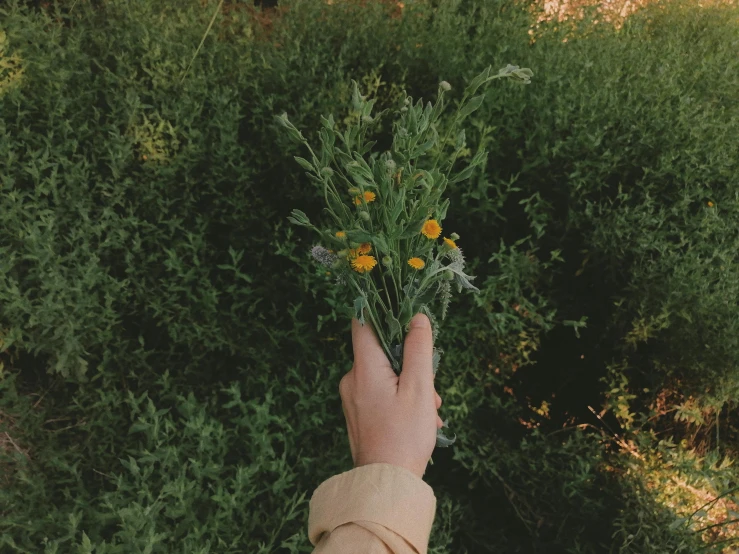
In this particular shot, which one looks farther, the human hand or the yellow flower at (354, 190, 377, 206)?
the yellow flower at (354, 190, 377, 206)

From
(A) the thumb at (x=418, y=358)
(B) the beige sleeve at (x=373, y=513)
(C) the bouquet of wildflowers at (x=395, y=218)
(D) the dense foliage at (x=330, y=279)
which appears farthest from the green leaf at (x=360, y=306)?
(D) the dense foliage at (x=330, y=279)

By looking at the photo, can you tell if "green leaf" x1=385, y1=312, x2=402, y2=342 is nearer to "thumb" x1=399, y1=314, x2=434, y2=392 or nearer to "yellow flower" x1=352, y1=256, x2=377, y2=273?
"thumb" x1=399, y1=314, x2=434, y2=392

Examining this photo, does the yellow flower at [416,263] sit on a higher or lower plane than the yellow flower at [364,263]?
higher

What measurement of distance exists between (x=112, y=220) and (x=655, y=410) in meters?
2.22

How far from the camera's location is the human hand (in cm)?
114

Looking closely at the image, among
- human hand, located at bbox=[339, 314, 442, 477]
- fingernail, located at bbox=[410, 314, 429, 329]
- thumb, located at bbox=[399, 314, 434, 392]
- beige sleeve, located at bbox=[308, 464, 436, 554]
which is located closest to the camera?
beige sleeve, located at bbox=[308, 464, 436, 554]

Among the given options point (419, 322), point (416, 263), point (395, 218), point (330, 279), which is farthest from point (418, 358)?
point (330, 279)

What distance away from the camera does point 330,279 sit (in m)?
2.02

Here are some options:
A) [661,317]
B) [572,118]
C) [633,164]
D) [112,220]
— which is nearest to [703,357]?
[661,317]

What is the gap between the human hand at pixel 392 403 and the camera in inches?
44.7

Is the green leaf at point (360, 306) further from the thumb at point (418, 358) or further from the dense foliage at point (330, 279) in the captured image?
the dense foliage at point (330, 279)

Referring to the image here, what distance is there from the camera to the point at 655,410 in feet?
6.66

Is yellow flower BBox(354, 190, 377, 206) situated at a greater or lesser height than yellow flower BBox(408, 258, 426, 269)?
greater

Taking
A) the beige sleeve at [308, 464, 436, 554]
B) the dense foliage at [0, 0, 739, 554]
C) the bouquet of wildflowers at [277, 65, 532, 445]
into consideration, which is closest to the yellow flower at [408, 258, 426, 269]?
the bouquet of wildflowers at [277, 65, 532, 445]
